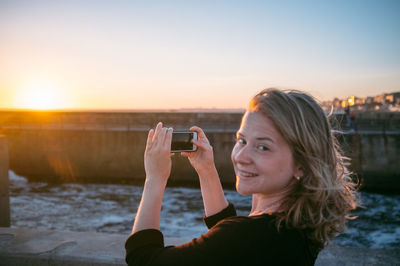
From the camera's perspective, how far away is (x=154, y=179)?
1.28 m

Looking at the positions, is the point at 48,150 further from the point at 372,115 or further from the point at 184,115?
the point at 372,115

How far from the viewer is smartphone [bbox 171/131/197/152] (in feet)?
5.13

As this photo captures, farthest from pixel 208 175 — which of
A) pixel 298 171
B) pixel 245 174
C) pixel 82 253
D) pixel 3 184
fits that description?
pixel 3 184

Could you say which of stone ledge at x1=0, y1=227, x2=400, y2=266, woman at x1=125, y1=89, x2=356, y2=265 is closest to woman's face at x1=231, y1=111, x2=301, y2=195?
woman at x1=125, y1=89, x2=356, y2=265

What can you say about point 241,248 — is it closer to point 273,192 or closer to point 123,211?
point 273,192

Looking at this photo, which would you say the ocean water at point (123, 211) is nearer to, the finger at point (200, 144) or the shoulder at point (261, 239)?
the finger at point (200, 144)

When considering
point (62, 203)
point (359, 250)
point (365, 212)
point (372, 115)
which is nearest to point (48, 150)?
point (62, 203)

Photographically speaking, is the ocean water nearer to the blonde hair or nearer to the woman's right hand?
the woman's right hand

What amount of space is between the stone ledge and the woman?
48.9 inches

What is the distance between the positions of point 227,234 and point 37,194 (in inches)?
715

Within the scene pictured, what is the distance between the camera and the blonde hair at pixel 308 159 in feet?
3.87

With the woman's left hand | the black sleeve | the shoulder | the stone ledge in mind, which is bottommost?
the stone ledge

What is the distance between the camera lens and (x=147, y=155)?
4.36 ft

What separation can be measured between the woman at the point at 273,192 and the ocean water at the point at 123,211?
998cm
